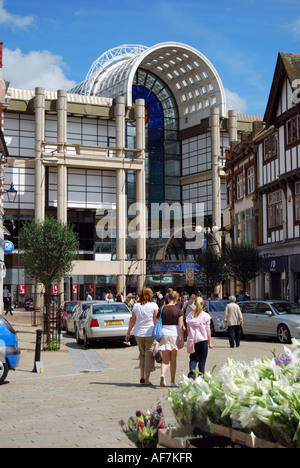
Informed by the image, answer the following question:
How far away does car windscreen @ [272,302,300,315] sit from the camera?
830 inches

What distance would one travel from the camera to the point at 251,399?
4.15 meters

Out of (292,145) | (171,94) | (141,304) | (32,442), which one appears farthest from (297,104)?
(171,94)

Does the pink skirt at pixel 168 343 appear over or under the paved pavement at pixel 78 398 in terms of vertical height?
over

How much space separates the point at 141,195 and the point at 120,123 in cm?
740

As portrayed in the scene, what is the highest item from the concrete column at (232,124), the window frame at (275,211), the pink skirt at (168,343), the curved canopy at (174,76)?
the curved canopy at (174,76)

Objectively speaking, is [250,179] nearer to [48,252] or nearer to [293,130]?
[293,130]

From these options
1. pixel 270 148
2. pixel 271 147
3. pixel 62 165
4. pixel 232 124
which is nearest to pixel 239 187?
pixel 270 148

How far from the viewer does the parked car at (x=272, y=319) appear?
1994 cm

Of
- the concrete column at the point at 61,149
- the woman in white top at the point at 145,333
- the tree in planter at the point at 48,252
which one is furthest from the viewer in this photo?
the concrete column at the point at 61,149

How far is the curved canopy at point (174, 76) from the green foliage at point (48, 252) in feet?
144

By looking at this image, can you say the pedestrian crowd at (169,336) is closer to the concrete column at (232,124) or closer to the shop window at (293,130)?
the shop window at (293,130)

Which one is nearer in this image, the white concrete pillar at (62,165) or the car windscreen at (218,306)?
the car windscreen at (218,306)

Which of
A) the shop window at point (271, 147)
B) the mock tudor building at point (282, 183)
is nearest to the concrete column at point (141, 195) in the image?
the mock tudor building at point (282, 183)
